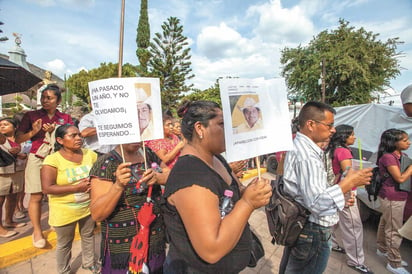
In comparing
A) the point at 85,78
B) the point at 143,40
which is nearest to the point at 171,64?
the point at 143,40

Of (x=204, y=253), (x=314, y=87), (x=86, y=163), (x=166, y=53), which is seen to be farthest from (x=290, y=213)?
(x=166, y=53)

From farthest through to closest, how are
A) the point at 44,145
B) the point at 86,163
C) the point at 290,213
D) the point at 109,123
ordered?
the point at 44,145, the point at 86,163, the point at 290,213, the point at 109,123

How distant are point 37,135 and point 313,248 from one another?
346 cm

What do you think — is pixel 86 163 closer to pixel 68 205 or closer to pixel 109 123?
pixel 68 205

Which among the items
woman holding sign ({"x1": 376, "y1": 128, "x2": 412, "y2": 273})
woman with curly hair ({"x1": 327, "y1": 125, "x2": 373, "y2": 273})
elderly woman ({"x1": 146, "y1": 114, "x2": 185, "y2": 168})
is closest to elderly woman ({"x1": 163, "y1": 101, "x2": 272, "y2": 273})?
elderly woman ({"x1": 146, "y1": 114, "x2": 185, "y2": 168})

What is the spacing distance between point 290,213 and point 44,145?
3093mm

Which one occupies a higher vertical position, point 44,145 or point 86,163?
point 44,145

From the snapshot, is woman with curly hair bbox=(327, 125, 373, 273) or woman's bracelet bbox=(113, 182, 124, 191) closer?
woman's bracelet bbox=(113, 182, 124, 191)

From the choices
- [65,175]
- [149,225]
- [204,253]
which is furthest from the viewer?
[65,175]

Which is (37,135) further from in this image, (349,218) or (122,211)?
(349,218)

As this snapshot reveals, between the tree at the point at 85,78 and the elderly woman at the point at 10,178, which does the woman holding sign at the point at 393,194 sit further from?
the tree at the point at 85,78

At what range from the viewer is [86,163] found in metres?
2.34

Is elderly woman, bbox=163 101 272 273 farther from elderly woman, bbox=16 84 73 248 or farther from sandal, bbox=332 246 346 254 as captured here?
sandal, bbox=332 246 346 254

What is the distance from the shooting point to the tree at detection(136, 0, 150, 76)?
25.0 metres
